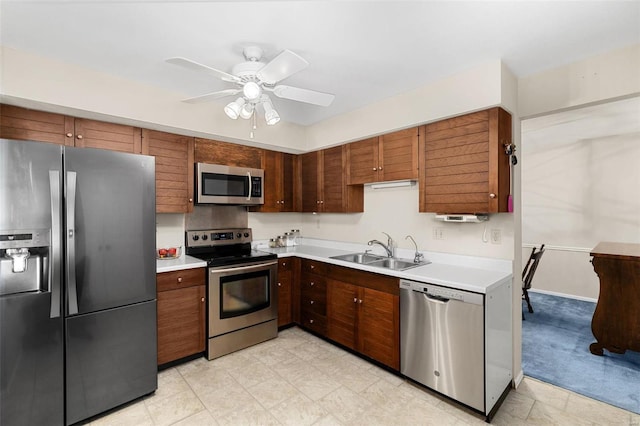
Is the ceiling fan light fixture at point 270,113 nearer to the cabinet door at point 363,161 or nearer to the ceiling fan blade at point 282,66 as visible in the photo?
the ceiling fan blade at point 282,66

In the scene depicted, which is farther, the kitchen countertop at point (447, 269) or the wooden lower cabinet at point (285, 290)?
the wooden lower cabinet at point (285, 290)

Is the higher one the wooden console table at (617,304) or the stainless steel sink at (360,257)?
the stainless steel sink at (360,257)

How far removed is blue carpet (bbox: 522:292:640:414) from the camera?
2.36 m

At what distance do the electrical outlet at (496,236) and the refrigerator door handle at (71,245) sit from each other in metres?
3.11

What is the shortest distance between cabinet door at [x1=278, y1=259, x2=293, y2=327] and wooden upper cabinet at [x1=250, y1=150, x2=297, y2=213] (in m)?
0.75

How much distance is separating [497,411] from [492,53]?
2.57 m

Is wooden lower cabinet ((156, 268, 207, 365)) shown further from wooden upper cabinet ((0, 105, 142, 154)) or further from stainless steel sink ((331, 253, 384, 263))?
stainless steel sink ((331, 253, 384, 263))

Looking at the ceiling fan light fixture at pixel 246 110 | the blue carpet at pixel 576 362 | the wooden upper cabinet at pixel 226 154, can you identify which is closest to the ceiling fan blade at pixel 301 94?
the ceiling fan light fixture at pixel 246 110

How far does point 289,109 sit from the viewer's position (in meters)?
3.33

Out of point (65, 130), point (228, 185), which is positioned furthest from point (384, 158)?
point (65, 130)

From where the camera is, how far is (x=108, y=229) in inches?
82.1

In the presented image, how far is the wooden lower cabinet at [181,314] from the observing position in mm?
2613

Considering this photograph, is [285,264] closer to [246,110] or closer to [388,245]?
[388,245]

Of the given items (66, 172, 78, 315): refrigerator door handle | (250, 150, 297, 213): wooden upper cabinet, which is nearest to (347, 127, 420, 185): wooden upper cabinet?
(250, 150, 297, 213): wooden upper cabinet
